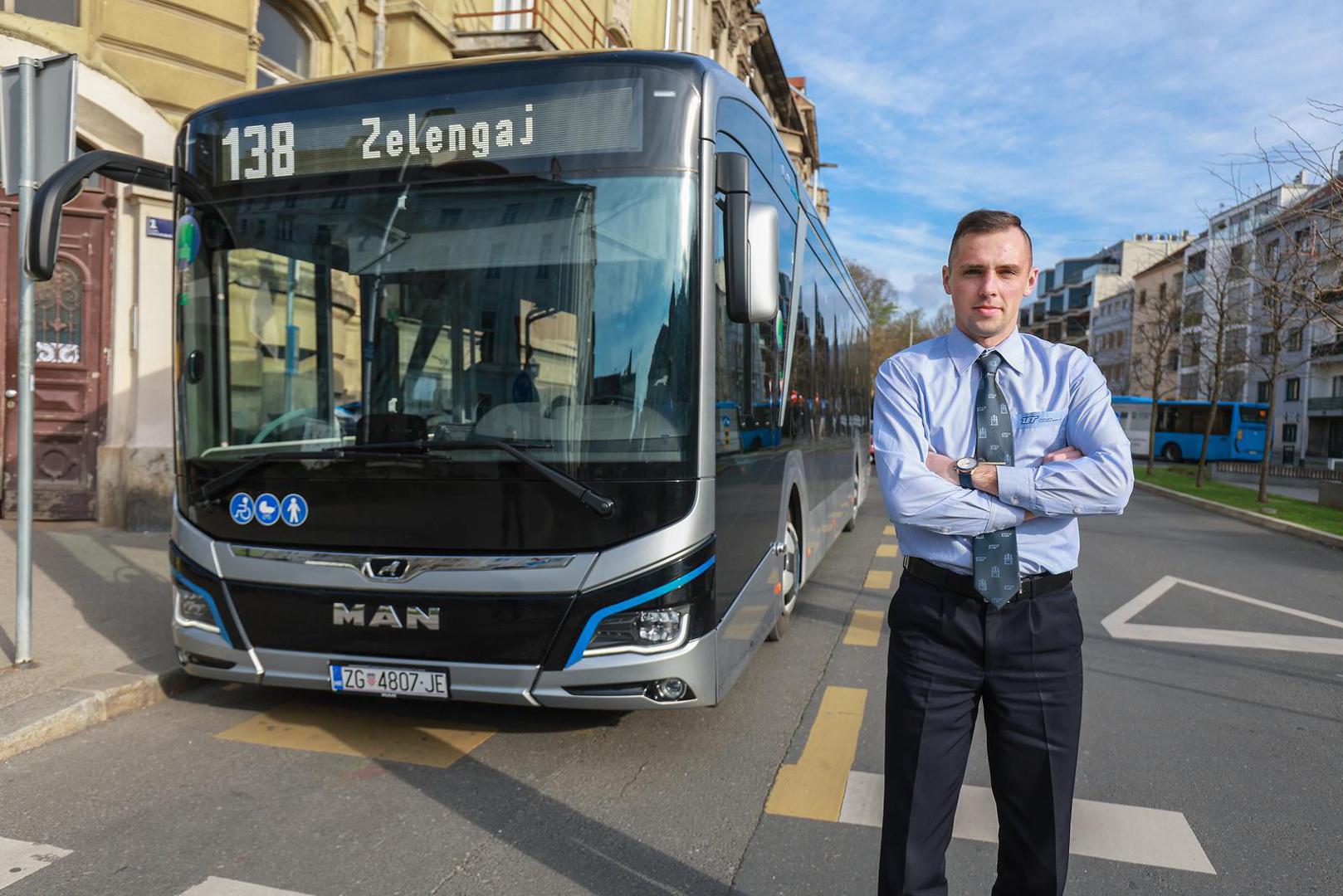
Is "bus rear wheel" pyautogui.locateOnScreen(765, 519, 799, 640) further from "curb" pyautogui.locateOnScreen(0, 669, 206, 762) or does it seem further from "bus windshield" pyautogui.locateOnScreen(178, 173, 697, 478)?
"curb" pyautogui.locateOnScreen(0, 669, 206, 762)

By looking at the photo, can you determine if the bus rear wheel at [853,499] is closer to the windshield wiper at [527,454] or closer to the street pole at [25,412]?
the windshield wiper at [527,454]

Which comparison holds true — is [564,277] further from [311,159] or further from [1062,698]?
[1062,698]

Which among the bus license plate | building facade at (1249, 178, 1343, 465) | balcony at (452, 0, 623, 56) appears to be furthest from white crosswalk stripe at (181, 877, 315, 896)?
building facade at (1249, 178, 1343, 465)

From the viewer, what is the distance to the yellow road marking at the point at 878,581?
8.67m

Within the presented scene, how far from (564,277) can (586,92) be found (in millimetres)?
776

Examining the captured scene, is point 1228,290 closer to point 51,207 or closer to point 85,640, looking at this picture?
point 85,640

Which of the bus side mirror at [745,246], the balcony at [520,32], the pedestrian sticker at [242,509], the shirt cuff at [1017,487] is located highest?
the balcony at [520,32]

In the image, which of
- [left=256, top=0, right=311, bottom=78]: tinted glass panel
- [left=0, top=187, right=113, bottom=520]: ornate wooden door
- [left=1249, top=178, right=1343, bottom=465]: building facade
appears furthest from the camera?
[left=1249, top=178, right=1343, bottom=465]: building facade

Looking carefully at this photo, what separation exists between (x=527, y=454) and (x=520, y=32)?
37.6ft

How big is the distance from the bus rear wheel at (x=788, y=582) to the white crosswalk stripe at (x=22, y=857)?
3832 mm

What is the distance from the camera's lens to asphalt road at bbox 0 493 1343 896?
10.6 feet

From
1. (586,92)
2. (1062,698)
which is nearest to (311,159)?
(586,92)

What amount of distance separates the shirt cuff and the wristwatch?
0.07 m

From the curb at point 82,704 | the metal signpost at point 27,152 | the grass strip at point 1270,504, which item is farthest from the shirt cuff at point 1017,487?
the grass strip at point 1270,504
